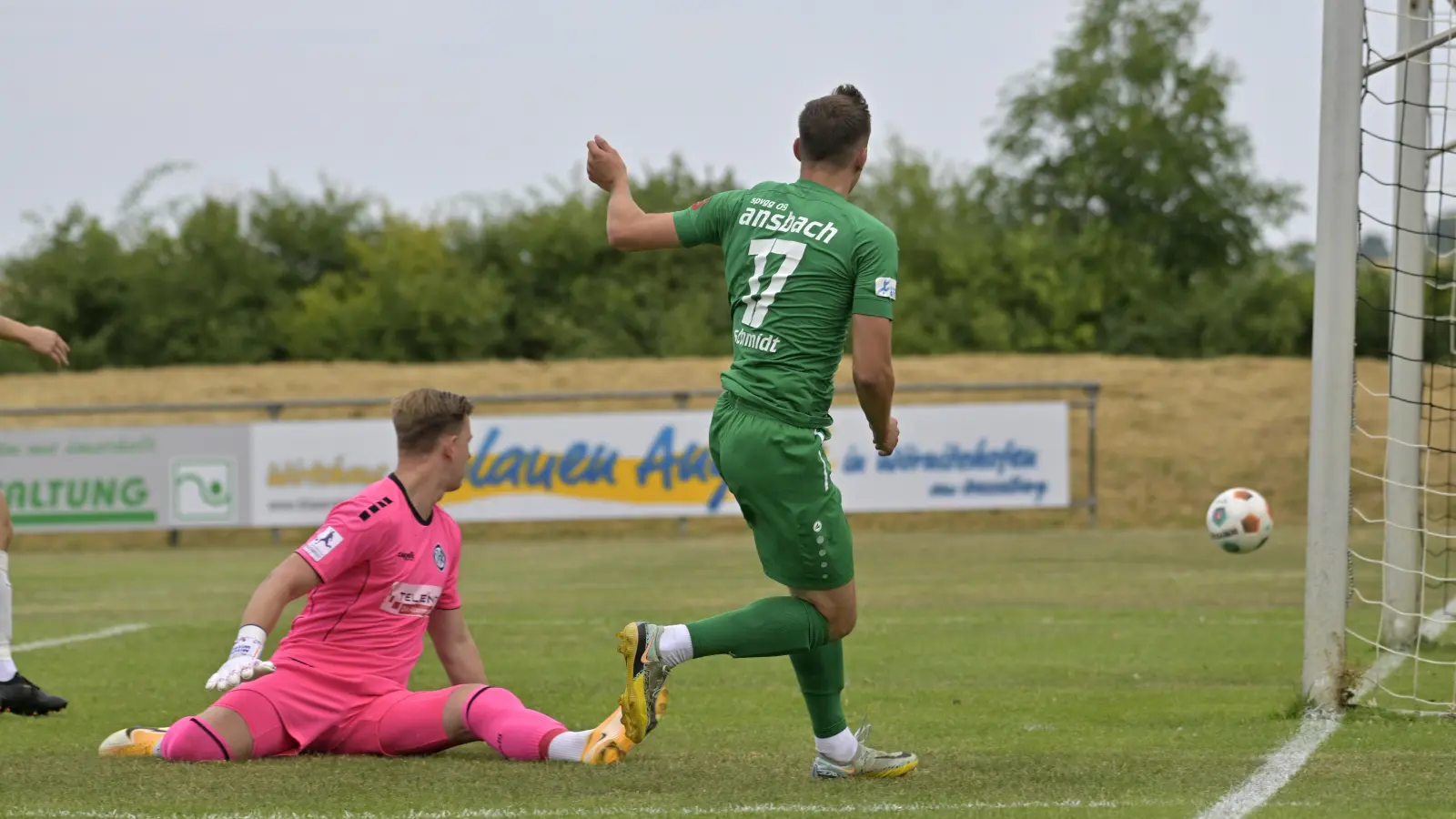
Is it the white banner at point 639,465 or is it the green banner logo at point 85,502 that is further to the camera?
the green banner logo at point 85,502

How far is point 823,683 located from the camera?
550 centimetres

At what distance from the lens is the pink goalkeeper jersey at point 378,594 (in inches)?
229

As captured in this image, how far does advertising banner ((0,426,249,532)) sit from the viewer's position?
69.8 ft

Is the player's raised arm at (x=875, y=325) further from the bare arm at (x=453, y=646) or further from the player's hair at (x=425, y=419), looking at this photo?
the bare arm at (x=453, y=646)

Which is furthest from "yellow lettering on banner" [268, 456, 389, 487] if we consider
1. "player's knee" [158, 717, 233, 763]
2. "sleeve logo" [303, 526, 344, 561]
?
"sleeve logo" [303, 526, 344, 561]

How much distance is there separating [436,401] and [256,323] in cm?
3433

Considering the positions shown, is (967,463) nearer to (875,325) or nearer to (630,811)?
(875,325)

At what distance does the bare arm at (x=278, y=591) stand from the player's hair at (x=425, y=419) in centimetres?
61

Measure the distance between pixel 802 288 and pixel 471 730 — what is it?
2.00 meters

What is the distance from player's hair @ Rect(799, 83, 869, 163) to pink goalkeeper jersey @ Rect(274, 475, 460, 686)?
75.9 inches

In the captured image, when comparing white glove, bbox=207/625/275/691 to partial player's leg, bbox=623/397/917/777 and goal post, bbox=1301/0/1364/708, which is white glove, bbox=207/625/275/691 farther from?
goal post, bbox=1301/0/1364/708

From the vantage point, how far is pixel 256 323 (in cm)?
3872

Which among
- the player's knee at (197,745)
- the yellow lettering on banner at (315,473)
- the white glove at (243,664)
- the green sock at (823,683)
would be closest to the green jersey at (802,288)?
the green sock at (823,683)

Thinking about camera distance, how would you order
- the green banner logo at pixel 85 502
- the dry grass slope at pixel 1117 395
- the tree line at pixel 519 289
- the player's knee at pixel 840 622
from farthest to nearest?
the tree line at pixel 519 289 < the dry grass slope at pixel 1117 395 < the green banner logo at pixel 85 502 < the player's knee at pixel 840 622
